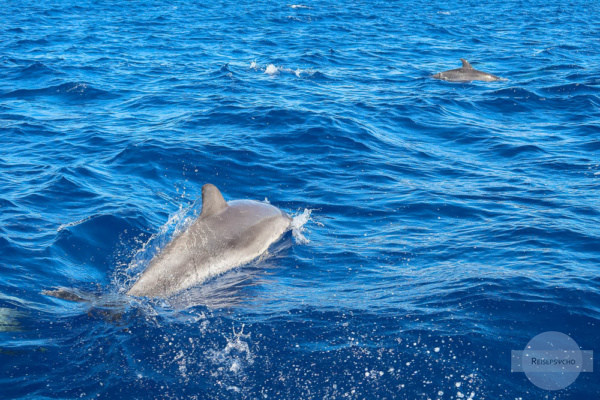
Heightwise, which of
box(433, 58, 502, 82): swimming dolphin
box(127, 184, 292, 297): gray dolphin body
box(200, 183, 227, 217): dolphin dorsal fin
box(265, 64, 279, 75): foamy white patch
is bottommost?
box(265, 64, 279, 75): foamy white patch

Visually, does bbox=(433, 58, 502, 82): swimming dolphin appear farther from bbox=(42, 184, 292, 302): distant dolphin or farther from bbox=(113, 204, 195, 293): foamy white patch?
bbox=(113, 204, 195, 293): foamy white patch

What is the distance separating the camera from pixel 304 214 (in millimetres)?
12148

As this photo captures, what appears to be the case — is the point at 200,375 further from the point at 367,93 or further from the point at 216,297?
the point at 367,93

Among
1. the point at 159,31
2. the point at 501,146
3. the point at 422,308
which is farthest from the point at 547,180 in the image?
the point at 159,31

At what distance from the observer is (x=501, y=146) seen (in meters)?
16.3

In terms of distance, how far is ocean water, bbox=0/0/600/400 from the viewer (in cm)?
720

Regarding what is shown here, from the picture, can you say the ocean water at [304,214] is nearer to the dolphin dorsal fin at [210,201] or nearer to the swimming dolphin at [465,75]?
the swimming dolphin at [465,75]

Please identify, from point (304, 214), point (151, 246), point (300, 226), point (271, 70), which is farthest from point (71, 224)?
point (271, 70)

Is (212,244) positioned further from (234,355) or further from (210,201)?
(234,355)

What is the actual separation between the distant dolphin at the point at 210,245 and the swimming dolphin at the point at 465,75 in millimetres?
13958

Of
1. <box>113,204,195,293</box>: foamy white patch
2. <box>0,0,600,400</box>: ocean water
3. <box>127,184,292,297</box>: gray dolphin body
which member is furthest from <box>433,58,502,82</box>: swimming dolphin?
<box>113,204,195,293</box>: foamy white patch

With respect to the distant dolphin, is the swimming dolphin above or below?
below

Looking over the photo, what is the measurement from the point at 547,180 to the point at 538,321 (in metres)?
6.51

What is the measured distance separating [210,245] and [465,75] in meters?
16.4
